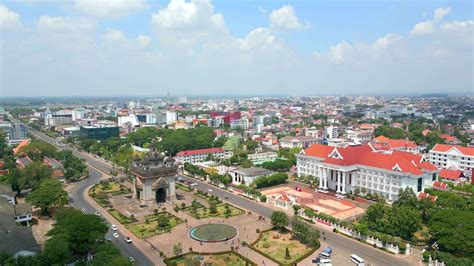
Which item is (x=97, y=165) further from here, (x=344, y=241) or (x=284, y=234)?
(x=344, y=241)

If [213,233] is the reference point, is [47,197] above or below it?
above

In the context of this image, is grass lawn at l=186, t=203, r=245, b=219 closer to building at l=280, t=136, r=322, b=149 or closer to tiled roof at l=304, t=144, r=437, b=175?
tiled roof at l=304, t=144, r=437, b=175

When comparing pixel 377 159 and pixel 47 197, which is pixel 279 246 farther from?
pixel 47 197

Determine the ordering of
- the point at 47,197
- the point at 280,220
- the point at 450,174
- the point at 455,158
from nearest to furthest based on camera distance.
Answer: the point at 280,220
the point at 47,197
the point at 450,174
the point at 455,158

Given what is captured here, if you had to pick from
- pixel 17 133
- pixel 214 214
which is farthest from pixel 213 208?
pixel 17 133

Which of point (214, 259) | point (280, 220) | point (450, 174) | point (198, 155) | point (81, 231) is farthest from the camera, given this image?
point (198, 155)

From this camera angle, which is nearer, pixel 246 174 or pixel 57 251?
pixel 57 251

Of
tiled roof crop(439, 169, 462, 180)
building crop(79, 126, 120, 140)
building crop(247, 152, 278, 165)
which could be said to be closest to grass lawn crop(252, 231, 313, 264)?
tiled roof crop(439, 169, 462, 180)

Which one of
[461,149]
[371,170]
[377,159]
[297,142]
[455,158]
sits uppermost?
[377,159]
